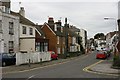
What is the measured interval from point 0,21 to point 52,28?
1127 inches

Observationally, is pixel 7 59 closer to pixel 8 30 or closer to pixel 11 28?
pixel 8 30

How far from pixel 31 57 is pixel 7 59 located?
19.0 feet

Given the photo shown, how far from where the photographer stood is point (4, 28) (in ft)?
130

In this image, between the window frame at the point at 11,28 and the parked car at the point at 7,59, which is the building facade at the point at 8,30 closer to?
the window frame at the point at 11,28

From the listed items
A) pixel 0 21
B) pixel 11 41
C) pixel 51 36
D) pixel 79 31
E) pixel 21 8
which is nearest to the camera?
pixel 0 21

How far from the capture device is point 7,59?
32906 mm

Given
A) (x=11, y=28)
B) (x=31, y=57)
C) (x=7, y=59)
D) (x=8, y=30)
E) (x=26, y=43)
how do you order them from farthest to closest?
(x=26, y=43), (x=11, y=28), (x=8, y=30), (x=31, y=57), (x=7, y=59)

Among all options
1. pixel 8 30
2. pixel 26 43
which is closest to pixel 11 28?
pixel 8 30

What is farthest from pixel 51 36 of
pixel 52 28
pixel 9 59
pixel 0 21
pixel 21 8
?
pixel 9 59

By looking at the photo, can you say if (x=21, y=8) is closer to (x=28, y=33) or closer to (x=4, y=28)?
(x=28, y=33)

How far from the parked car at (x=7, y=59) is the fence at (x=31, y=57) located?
0.54 metres

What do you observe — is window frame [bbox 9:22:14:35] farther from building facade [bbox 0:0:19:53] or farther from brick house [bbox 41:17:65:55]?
brick house [bbox 41:17:65:55]

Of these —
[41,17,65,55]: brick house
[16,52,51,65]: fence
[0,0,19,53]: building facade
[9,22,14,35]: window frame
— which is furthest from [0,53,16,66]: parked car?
[41,17,65,55]: brick house

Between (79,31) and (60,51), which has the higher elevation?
(79,31)
